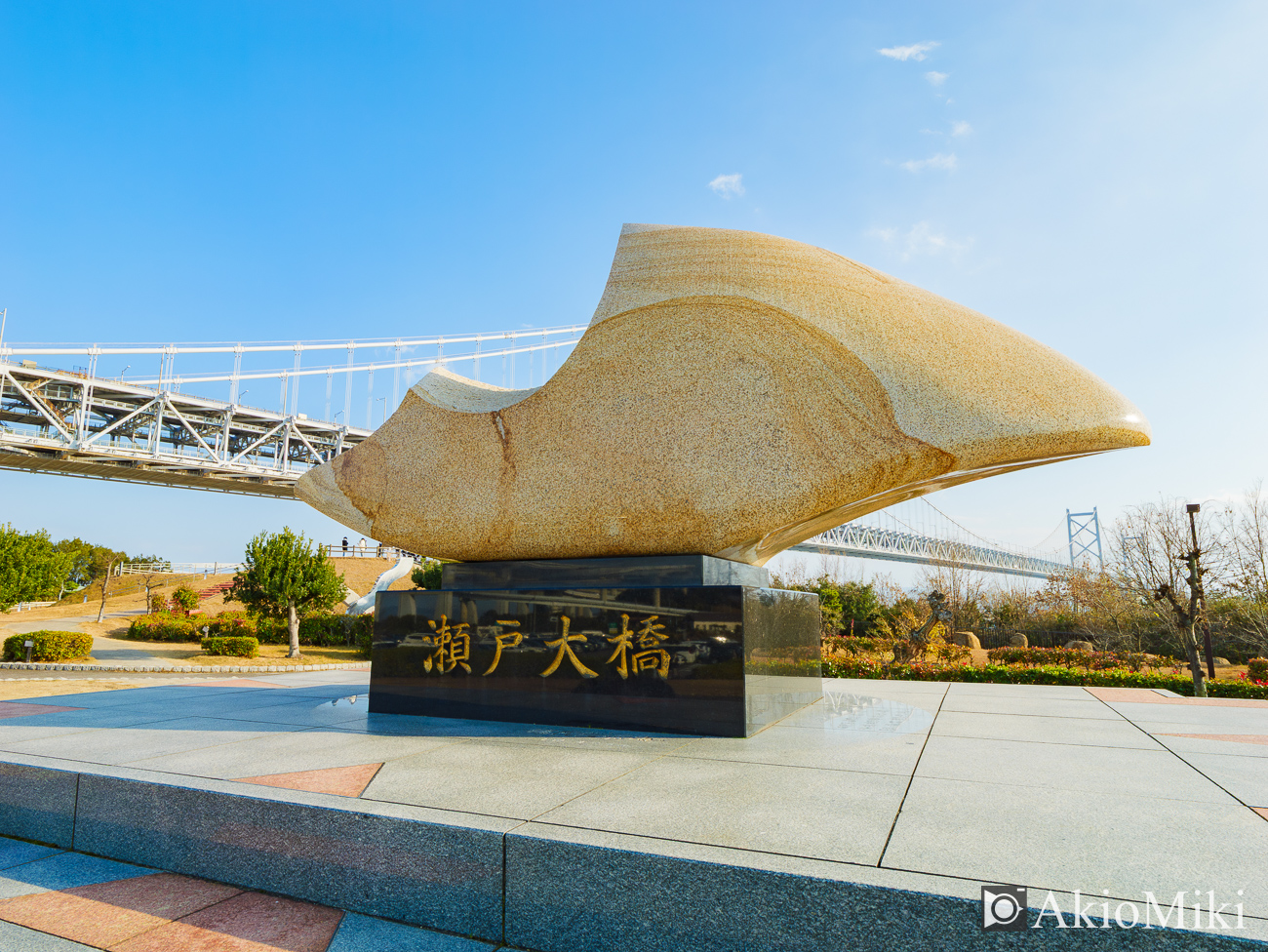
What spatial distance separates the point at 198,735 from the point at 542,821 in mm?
3117

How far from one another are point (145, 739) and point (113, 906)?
6.37 ft

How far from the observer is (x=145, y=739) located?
4.55 meters

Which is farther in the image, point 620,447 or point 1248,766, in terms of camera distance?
point 620,447

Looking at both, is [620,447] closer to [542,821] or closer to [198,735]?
[542,821]

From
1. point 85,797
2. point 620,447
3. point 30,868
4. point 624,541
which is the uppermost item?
point 620,447

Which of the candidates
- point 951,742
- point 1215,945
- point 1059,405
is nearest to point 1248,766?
point 951,742

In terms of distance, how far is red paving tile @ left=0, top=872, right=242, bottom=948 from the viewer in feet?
8.75

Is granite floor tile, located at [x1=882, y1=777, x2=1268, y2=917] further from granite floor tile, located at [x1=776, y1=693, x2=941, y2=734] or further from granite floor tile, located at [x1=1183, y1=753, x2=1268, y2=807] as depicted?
granite floor tile, located at [x1=776, y1=693, x2=941, y2=734]

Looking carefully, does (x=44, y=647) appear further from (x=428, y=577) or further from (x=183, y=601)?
(x=183, y=601)

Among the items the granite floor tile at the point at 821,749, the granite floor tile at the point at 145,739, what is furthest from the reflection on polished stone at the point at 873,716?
the granite floor tile at the point at 145,739

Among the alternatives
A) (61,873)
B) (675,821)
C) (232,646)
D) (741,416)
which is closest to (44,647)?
(232,646)

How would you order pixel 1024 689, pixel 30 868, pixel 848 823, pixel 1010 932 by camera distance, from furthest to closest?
1. pixel 1024 689
2. pixel 30 868
3. pixel 848 823
4. pixel 1010 932

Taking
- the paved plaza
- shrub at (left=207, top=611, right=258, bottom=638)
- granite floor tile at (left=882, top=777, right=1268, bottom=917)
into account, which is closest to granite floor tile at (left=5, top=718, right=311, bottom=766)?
the paved plaza

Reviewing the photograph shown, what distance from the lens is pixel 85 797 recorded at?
11.6 feet
